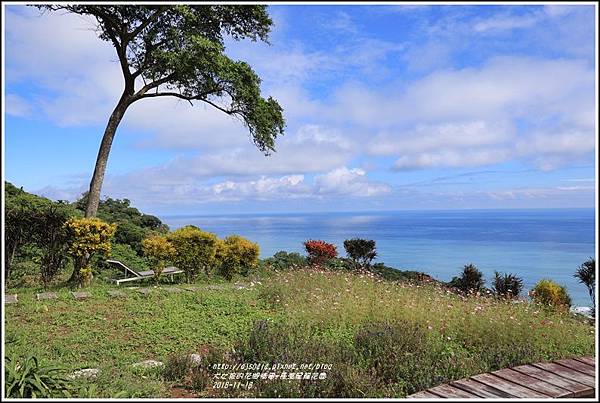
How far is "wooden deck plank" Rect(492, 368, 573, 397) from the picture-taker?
10.5ft

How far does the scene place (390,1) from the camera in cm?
323

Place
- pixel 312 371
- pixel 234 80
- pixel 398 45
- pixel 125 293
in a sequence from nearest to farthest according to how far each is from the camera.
A: 1. pixel 312 371
2. pixel 398 45
3. pixel 125 293
4. pixel 234 80

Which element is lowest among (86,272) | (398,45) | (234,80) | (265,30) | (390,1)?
(86,272)

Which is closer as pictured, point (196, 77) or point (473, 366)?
point (473, 366)

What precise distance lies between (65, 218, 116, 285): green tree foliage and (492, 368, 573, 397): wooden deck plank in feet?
21.8

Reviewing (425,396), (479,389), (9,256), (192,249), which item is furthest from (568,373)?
(9,256)

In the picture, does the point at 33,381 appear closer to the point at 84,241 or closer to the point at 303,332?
the point at 303,332

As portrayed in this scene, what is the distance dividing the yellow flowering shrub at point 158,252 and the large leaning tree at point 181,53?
4.16 feet

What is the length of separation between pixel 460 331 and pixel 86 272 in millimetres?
5833

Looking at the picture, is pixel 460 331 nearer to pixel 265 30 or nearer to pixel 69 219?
pixel 69 219

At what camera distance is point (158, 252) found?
9070 millimetres

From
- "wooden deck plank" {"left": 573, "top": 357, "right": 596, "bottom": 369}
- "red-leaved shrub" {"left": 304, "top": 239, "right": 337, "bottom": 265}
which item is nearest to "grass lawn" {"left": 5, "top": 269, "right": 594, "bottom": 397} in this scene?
"wooden deck plank" {"left": 573, "top": 357, "right": 596, "bottom": 369}

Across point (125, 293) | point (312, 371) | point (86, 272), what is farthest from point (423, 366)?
point (86, 272)

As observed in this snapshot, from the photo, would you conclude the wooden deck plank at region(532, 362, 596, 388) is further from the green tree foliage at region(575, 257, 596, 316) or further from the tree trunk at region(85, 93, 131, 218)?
the tree trunk at region(85, 93, 131, 218)
